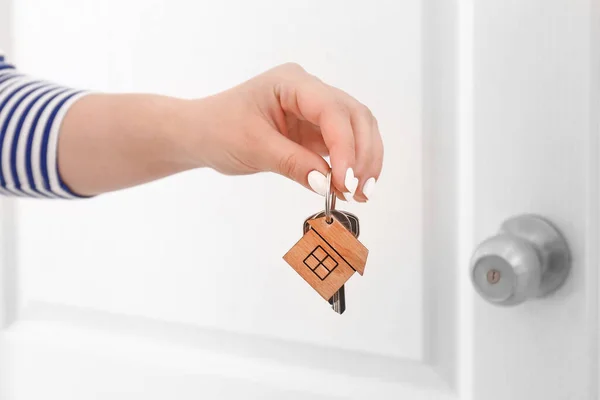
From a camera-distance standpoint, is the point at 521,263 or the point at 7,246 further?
the point at 7,246

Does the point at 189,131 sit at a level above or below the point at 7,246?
above

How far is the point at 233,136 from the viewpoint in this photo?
0.46 meters

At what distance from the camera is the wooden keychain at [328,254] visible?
0.42 metres

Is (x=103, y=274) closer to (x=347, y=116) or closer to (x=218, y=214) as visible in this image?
(x=218, y=214)

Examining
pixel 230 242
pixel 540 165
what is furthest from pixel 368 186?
pixel 230 242

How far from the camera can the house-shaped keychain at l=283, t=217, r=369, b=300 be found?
16.4 inches

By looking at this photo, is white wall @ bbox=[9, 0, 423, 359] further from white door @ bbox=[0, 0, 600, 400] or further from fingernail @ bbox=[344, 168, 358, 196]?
fingernail @ bbox=[344, 168, 358, 196]

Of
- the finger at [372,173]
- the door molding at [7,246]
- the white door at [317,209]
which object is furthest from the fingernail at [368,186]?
the door molding at [7,246]

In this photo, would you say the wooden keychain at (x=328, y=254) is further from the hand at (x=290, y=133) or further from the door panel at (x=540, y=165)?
the door panel at (x=540, y=165)

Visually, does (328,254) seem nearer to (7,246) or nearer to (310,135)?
(310,135)

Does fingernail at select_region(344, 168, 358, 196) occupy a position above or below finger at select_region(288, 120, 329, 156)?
below

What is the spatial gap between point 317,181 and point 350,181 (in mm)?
19

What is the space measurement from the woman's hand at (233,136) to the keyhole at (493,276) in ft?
0.31

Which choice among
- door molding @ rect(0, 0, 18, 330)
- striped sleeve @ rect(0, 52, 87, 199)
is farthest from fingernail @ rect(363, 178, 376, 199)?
door molding @ rect(0, 0, 18, 330)
